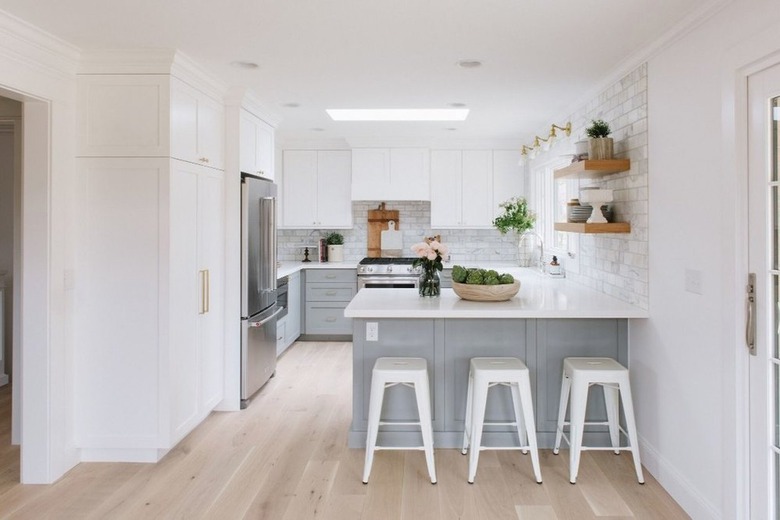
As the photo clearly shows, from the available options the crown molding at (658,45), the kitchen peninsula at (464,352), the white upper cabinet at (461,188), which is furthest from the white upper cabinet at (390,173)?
the kitchen peninsula at (464,352)

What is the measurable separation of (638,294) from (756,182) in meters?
1.18

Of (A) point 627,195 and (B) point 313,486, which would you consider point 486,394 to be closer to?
(B) point 313,486

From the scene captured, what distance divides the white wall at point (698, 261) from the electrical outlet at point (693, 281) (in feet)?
0.10

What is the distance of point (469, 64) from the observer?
3.35 metres

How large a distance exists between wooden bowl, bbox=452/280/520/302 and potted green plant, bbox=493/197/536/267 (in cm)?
232

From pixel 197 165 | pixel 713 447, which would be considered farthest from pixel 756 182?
pixel 197 165

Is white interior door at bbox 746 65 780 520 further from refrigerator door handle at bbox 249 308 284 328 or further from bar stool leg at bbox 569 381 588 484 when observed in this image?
refrigerator door handle at bbox 249 308 284 328

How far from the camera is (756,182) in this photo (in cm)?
212

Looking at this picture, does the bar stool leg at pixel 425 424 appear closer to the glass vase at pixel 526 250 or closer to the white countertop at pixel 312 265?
the white countertop at pixel 312 265

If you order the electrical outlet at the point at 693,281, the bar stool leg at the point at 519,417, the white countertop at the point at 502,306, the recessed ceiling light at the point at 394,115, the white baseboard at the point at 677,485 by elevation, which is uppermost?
the recessed ceiling light at the point at 394,115

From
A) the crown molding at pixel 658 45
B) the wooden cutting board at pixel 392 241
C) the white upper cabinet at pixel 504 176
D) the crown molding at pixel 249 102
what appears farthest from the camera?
the wooden cutting board at pixel 392 241

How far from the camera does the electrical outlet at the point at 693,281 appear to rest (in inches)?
98.1

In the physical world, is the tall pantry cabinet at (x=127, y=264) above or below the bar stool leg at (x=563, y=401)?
above

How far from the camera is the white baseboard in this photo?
95.3 inches
